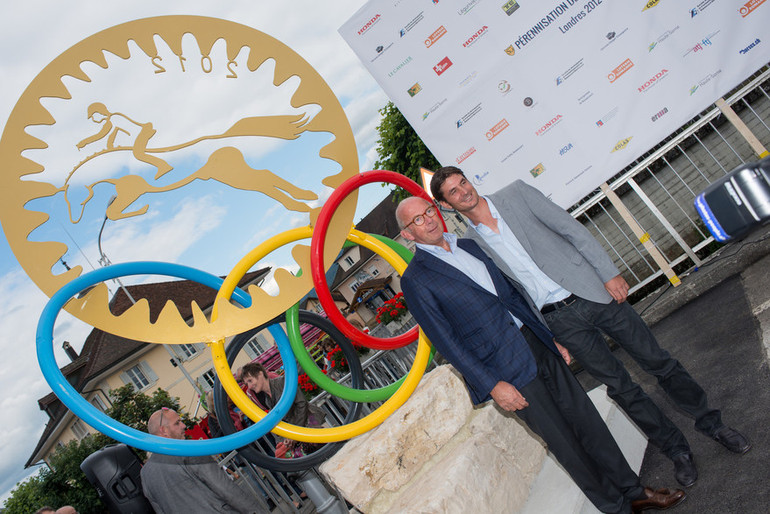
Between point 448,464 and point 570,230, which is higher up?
point 570,230

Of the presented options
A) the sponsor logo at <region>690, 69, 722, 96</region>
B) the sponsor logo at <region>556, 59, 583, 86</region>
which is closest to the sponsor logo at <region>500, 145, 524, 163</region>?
the sponsor logo at <region>556, 59, 583, 86</region>

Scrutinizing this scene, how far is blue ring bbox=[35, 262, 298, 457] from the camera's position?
8.30 ft

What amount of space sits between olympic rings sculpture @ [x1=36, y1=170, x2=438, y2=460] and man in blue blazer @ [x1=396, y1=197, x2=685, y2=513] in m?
0.50

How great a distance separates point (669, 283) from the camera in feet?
19.9

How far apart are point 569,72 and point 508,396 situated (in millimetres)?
4008

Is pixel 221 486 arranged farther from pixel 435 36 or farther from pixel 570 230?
pixel 435 36

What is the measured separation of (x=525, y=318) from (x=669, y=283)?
168 inches

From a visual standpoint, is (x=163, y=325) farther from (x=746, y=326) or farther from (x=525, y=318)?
(x=746, y=326)

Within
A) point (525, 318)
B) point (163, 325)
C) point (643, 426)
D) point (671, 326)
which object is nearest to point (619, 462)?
point (643, 426)

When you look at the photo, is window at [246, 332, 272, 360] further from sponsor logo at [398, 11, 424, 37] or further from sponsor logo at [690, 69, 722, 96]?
sponsor logo at [690, 69, 722, 96]

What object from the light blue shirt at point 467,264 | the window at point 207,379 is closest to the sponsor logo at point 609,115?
the light blue shirt at point 467,264

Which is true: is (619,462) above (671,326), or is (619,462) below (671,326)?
above

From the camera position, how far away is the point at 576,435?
2729 mm

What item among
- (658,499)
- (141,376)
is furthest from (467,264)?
(141,376)
